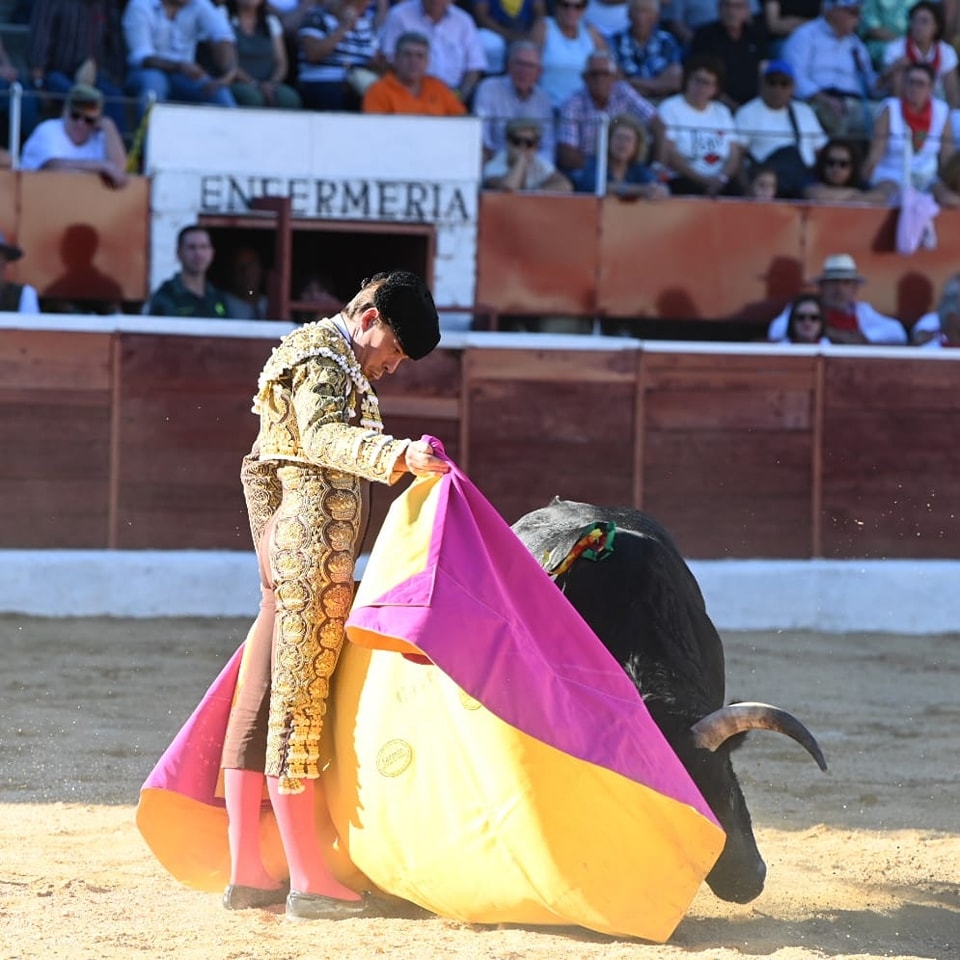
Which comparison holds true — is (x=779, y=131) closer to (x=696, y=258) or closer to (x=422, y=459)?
(x=696, y=258)

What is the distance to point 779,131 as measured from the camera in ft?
26.3

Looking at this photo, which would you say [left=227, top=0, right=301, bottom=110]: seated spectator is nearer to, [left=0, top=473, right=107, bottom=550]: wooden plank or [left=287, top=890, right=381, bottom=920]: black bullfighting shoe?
[left=0, top=473, right=107, bottom=550]: wooden plank

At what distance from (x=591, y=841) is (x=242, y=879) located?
58 cm

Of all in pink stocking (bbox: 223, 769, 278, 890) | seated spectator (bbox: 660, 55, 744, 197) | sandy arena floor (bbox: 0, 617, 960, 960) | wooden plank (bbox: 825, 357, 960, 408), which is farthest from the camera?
seated spectator (bbox: 660, 55, 744, 197)

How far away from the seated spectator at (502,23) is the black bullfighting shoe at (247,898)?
18.9 feet

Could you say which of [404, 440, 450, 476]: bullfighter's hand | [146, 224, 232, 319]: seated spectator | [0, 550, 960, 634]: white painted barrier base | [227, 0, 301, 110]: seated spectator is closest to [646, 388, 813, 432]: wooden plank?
[0, 550, 960, 634]: white painted barrier base

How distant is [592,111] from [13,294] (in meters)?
2.65

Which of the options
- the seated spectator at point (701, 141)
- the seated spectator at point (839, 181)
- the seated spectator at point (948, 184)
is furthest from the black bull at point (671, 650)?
the seated spectator at point (948, 184)

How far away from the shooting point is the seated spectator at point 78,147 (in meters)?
7.06

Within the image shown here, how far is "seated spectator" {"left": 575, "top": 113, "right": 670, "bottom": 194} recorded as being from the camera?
7.59m

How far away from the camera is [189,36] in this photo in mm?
7363

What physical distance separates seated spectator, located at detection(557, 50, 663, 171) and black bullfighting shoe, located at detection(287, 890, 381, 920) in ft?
17.4

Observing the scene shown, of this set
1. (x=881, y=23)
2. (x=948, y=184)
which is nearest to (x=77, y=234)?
(x=948, y=184)

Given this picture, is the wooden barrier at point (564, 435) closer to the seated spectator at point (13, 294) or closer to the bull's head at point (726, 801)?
the seated spectator at point (13, 294)
